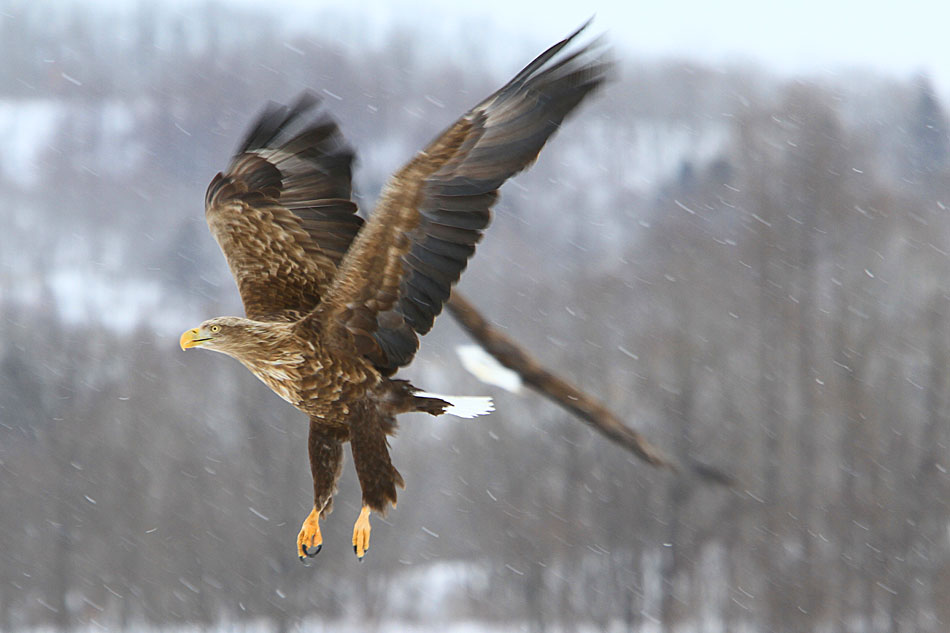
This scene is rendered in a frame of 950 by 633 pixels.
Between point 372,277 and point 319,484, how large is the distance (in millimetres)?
680

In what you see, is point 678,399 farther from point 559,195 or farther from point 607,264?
point 559,195

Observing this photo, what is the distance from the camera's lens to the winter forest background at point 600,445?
81.7ft

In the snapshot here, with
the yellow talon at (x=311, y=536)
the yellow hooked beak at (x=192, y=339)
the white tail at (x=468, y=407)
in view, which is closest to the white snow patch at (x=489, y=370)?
the white tail at (x=468, y=407)

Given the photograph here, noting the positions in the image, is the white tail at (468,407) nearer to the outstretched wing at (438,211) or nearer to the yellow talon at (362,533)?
the outstretched wing at (438,211)

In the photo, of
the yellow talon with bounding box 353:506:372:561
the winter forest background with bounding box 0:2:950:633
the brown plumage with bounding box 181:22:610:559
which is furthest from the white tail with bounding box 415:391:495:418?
the winter forest background with bounding box 0:2:950:633

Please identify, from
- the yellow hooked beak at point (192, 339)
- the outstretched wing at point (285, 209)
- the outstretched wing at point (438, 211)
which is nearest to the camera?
the outstretched wing at point (438, 211)

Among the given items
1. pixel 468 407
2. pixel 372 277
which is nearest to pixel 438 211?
pixel 372 277

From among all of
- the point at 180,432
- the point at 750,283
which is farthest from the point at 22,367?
the point at 750,283

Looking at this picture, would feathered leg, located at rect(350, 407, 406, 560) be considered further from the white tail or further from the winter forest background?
the winter forest background

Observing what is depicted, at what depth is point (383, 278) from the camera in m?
3.52

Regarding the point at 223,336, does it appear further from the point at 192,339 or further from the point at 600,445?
the point at 600,445

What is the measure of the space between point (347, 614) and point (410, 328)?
21797 mm

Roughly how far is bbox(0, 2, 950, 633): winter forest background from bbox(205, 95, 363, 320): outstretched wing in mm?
17985

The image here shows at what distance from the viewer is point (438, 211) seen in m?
3.40
